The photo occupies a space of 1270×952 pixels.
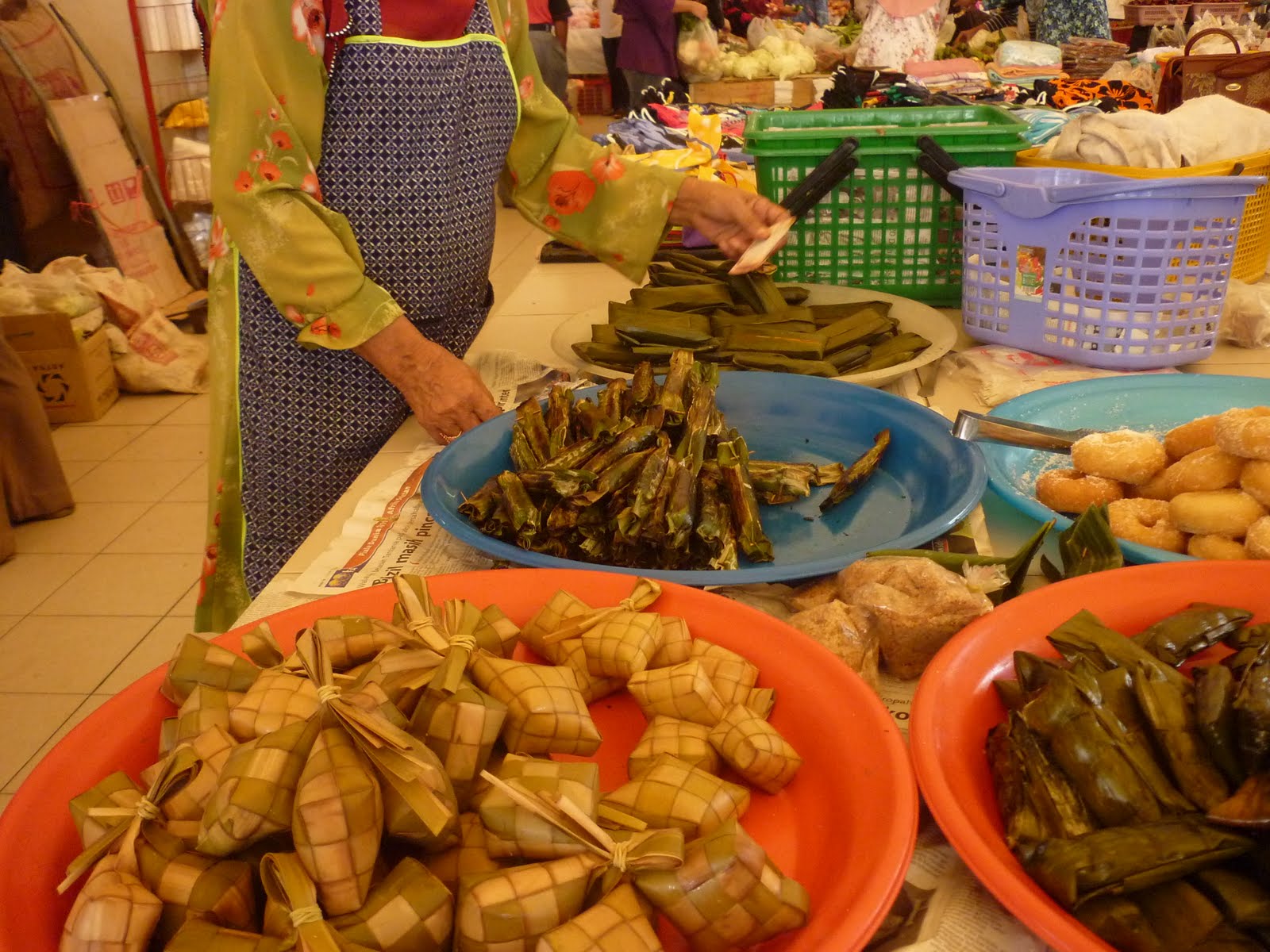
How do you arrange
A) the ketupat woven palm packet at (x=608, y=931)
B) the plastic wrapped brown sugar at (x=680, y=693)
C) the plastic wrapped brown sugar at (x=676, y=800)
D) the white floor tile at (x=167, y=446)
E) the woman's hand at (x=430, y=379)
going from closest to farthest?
the ketupat woven palm packet at (x=608, y=931), the plastic wrapped brown sugar at (x=676, y=800), the plastic wrapped brown sugar at (x=680, y=693), the woman's hand at (x=430, y=379), the white floor tile at (x=167, y=446)

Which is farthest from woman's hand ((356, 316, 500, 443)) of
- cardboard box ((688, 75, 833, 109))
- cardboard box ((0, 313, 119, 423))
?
cardboard box ((688, 75, 833, 109))

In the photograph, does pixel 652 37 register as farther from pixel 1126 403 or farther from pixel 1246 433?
pixel 1246 433

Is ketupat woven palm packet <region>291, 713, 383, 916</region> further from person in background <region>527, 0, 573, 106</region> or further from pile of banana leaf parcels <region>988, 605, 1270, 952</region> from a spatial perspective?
person in background <region>527, 0, 573, 106</region>

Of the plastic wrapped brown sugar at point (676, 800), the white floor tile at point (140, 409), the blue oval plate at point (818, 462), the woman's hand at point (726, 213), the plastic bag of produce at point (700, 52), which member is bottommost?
the white floor tile at point (140, 409)

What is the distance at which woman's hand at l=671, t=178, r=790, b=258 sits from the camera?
81.2 inches

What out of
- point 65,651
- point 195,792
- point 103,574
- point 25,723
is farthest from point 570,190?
point 103,574

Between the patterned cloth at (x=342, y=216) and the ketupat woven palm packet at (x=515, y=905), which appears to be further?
the patterned cloth at (x=342, y=216)

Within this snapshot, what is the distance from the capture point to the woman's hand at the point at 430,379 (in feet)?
5.20

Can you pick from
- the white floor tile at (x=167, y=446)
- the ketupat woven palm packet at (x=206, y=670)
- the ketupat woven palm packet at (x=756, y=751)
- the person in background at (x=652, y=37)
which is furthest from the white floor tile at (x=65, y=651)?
the person in background at (x=652, y=37)

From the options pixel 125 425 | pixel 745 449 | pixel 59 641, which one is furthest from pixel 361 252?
pixel 125 425

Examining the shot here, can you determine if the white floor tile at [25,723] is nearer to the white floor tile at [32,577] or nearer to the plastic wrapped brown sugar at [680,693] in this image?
the white floor tile at [32,577]

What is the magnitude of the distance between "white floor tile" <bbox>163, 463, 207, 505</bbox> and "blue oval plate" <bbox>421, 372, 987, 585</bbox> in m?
3.29

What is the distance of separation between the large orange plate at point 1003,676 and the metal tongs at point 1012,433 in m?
0.36

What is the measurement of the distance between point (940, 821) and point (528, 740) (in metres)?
0.33
